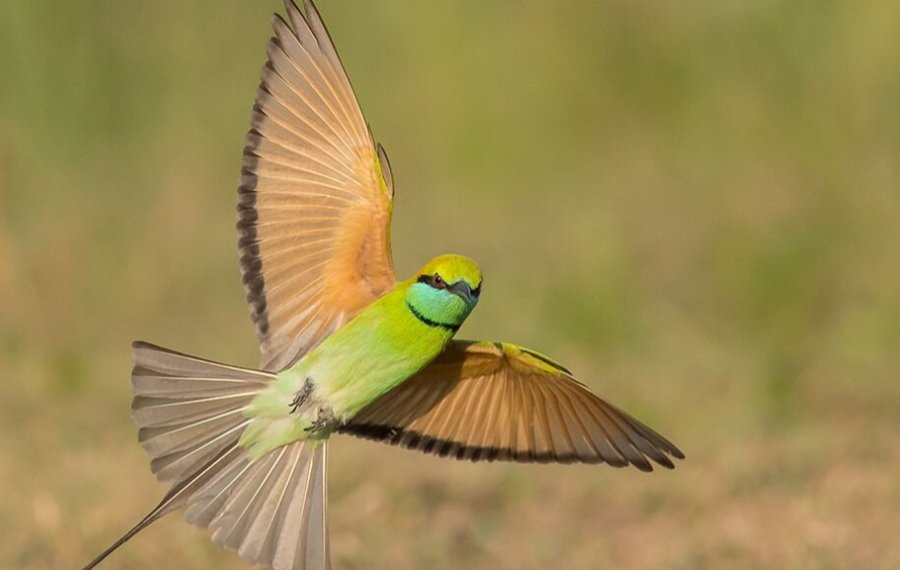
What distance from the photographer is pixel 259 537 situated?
3.83 metres

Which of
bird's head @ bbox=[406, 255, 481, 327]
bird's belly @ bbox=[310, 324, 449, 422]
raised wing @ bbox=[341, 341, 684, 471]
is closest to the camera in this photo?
bird's head @ bbox=[406, 255, 481, 327]

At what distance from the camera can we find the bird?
383 centimetres

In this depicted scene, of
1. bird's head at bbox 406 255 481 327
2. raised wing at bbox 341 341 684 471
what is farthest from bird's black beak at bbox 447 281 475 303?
raised wing at bbox 341 341 684 471

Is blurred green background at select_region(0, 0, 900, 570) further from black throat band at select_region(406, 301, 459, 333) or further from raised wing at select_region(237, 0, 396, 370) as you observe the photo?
black throat band at select_region(406, 301, 459, 333)

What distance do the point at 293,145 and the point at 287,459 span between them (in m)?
0.80

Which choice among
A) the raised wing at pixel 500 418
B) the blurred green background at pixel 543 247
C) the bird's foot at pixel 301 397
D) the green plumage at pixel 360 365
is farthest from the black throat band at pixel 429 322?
the blurred green background at pixel 543 247

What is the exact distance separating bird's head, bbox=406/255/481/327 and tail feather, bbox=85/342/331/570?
1.32ft

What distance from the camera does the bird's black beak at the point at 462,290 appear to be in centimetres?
374

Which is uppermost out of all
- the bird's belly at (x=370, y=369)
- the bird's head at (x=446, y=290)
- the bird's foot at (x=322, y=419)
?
the bird's head at (x=446, y=290)

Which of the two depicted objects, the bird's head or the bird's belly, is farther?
the bird's belly

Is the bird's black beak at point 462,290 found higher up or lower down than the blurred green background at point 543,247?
lower down

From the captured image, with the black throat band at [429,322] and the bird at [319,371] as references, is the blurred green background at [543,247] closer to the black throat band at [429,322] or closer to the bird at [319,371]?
the bird at [319,371]

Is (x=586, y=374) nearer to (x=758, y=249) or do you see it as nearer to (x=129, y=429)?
(x=758, y=249)

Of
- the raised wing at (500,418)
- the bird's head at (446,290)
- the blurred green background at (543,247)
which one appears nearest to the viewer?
the bird's head at (446,290)
